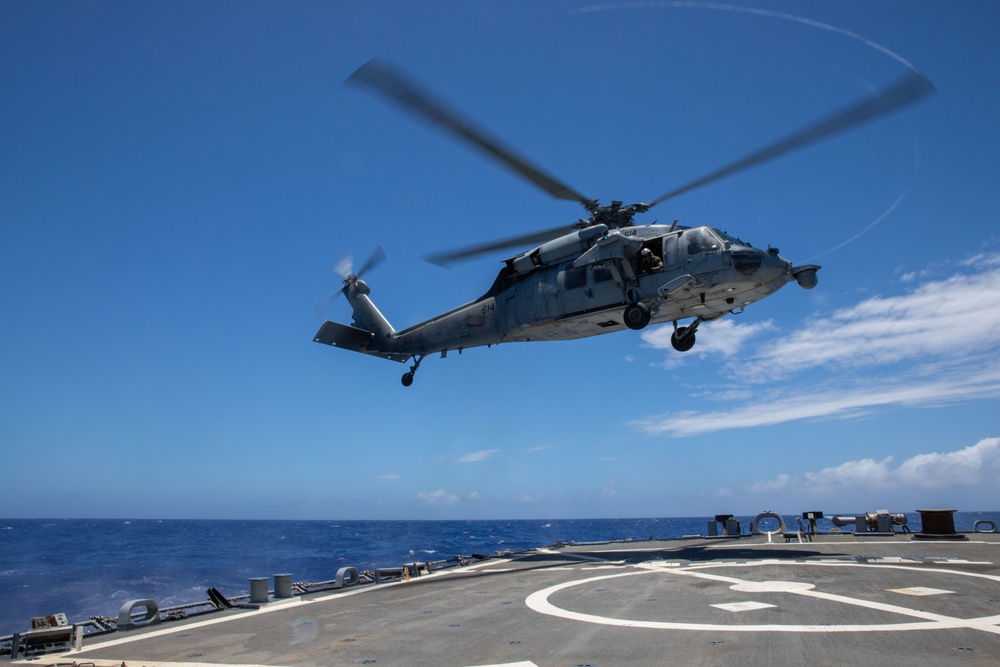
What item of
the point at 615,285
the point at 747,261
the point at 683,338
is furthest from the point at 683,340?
the point at 747,261

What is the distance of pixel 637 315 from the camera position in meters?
18.7

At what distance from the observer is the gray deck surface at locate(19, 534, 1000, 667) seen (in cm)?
779

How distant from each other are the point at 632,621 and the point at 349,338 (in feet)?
60.8

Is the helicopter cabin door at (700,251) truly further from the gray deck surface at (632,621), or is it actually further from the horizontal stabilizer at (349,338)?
the horizontal stabilizer at (349,338)

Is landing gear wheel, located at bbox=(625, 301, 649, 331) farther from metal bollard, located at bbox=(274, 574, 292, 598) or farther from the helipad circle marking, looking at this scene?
metal bollard, located at bbox=(274, 574, 292, 598)

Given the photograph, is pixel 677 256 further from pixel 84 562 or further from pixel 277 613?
pixel 84 562

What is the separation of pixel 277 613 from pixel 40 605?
3330 centimetres

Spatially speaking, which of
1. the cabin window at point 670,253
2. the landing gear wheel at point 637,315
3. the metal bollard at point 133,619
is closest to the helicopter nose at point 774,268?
the cabin window at point 670,253

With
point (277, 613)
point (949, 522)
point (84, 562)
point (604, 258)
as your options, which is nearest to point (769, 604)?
point (277, 613)

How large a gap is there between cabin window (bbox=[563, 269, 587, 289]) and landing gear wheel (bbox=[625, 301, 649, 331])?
168 cm

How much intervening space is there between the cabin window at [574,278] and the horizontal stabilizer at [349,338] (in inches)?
318

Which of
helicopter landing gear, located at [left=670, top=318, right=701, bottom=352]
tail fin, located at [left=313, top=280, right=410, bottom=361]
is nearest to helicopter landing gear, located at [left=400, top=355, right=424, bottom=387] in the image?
tail fin, located at [left=313, top=280, right=410, bottom=361]

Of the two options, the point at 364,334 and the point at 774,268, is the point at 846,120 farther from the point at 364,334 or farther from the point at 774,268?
the point at 364,334

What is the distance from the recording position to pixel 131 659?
8875mm
